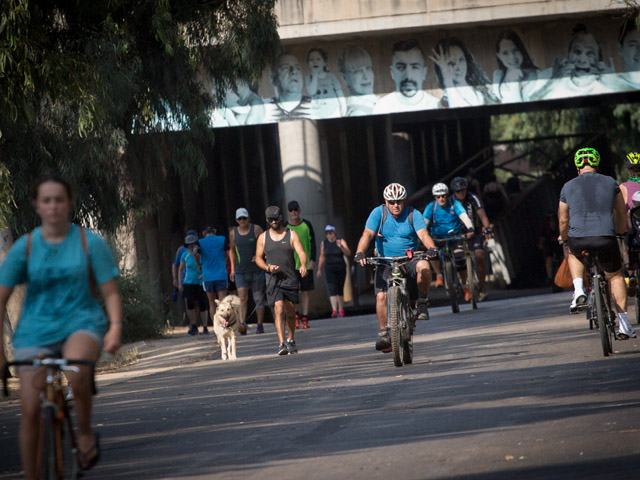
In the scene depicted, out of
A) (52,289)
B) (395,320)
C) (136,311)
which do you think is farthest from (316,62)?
(52,289)

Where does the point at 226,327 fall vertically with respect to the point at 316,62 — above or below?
below

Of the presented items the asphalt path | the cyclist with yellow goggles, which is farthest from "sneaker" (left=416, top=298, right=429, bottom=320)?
the cyclist with yellow goggles

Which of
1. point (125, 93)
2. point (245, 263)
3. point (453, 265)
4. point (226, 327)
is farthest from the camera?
point (245, 263)

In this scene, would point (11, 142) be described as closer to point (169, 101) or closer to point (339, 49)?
point (169, 101)

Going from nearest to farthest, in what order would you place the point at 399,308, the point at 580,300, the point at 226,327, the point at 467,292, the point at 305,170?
the point at 580,300 → the point at 399,308 → the point at 226,327 → the point at 467,292 → the point at 305,170

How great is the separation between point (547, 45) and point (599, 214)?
17.3m

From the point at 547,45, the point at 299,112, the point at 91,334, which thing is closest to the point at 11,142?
the point at 91,334

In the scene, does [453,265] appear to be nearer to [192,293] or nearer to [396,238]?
[192,293]

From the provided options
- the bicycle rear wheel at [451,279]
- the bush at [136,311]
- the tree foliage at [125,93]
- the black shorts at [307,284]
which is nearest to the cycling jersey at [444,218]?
the bicycle rear wheel at [451,279]

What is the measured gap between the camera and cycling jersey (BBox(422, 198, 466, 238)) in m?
20.4

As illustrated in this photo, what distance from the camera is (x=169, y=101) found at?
19250 mm

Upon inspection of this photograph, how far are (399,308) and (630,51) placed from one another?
57.6 feet

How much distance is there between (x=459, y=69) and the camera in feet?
93.9

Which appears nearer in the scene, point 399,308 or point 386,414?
point 386,414
